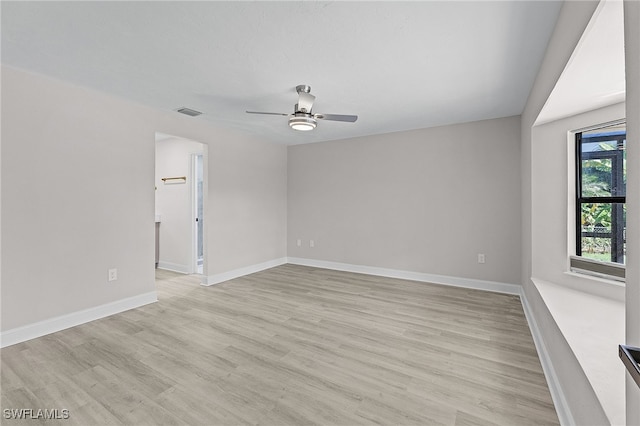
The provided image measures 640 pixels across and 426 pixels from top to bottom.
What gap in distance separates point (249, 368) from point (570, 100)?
123 inches

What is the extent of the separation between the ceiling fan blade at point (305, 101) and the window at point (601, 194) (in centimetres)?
247

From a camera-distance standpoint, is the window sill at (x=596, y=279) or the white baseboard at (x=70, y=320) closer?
the window sill at (x=596, y=279)

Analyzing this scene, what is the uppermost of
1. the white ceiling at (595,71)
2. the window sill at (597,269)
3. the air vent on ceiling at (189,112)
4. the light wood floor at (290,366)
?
the air vent on ceiling at (189,112)

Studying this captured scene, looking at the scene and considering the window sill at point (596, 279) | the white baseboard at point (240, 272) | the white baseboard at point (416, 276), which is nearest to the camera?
the window sill at point (596, 279)

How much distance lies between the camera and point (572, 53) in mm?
1524

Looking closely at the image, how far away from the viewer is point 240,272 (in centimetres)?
480

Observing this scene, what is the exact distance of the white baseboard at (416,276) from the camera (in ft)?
12.7

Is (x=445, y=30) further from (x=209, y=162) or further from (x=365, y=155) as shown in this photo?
(x=209, y=162)

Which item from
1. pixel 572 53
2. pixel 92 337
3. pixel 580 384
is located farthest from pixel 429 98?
pixel 92 337

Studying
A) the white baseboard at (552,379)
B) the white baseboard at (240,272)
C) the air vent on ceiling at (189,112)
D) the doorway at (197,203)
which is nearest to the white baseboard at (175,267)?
the doorway at (197,203)

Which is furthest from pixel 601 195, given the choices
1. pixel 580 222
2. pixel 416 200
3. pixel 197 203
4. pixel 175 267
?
pixel 175 267

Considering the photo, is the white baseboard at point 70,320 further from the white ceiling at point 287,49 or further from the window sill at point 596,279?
the window sill at point 596,279

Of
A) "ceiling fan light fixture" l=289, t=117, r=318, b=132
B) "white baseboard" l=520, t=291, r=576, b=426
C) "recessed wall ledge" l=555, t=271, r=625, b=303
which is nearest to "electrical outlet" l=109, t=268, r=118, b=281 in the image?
"ceiling fan light fixture" l=289, t=117, r=318, b=132

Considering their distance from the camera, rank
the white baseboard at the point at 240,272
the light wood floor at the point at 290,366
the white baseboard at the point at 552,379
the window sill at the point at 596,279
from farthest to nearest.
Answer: the white baseboard at the point at 240,272, the window sill at the point at 596,279, the light wood floor at the point at 290,366, the white baseboard at the point at 552,379
